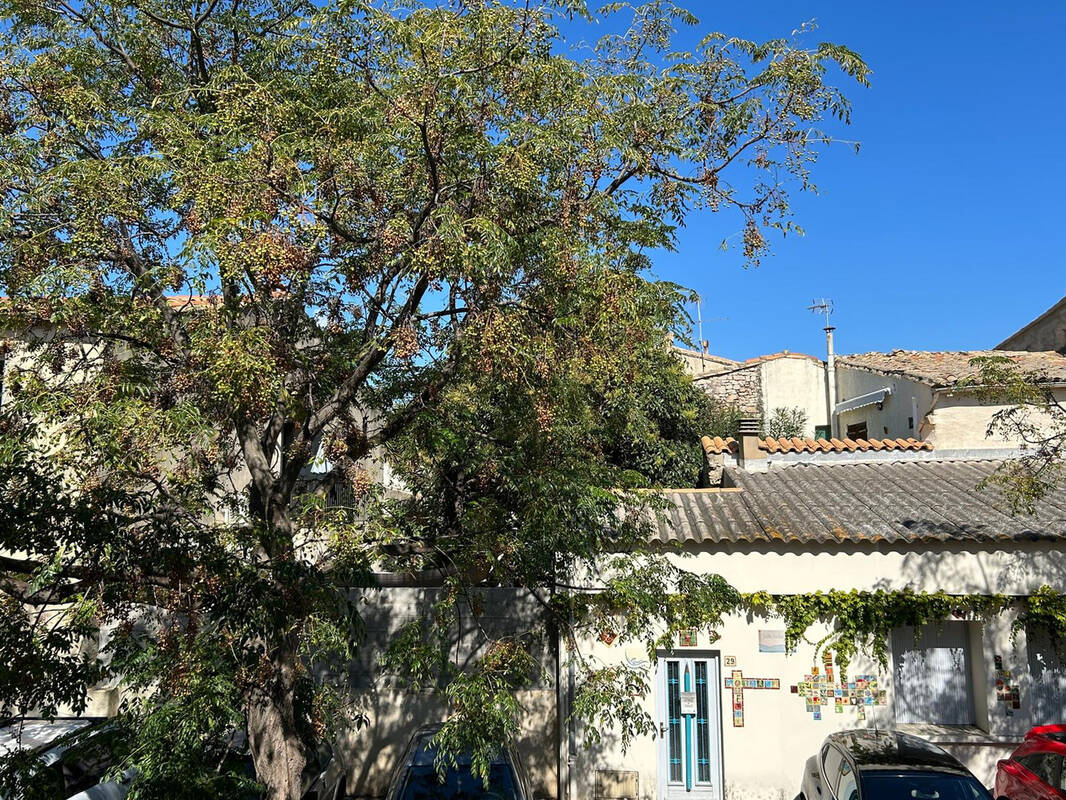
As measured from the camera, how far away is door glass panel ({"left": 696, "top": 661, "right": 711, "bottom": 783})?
1099 cm

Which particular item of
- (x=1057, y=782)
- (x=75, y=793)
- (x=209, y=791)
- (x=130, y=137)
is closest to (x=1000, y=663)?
(x=1057, y=782)

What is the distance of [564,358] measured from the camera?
689 centimetres

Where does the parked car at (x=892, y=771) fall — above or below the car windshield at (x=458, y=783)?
above

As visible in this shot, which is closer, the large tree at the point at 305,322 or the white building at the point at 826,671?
the large tree at the point at 305,322

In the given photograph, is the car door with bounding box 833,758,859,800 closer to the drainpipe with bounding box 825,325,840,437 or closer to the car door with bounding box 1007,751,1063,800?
the car door with bounding box 1007,751,1063,800

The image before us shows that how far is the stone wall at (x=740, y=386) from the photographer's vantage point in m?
→ 30.1

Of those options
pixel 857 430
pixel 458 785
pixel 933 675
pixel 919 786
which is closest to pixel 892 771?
pixel 919 786

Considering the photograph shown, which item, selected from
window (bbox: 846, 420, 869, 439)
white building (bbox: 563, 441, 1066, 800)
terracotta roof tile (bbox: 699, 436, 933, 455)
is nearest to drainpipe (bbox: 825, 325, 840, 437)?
window (bbox: 846, 420, 869, 439)

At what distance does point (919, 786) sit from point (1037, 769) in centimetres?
209

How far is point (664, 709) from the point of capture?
438 inches

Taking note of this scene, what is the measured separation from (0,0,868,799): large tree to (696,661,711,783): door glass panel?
333 centimetres

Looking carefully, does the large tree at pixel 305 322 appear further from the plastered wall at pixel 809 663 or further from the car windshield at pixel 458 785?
the plastered wall at pixel 809 663

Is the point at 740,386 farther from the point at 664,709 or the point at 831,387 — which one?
the point at 664,709

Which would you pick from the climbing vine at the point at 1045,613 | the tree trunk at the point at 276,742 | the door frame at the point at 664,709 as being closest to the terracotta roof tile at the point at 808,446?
the door frame at the point at 664,709
